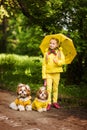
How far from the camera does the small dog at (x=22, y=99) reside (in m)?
10.5

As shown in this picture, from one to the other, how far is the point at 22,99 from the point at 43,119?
101cm

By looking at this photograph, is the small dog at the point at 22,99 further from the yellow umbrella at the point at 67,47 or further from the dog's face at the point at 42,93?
the yellow umbrella at the point at 67,47

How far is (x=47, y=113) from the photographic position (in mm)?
10688

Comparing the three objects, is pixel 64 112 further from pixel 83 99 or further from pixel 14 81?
pixel 14 81

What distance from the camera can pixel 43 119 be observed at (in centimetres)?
984

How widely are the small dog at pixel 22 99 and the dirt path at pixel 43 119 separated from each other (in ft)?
0.59

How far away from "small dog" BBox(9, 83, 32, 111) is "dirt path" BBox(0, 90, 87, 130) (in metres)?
0.18

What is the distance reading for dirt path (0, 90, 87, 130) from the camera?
355 inches

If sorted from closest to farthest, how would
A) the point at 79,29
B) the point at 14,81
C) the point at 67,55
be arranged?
the point at 67,55 → the point at 79,29 → the point at 14,81

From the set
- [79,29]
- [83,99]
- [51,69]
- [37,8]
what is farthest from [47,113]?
[37,8]

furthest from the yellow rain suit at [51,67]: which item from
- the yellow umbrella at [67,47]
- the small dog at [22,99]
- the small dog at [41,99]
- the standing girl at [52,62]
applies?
the small dog at [22,99]

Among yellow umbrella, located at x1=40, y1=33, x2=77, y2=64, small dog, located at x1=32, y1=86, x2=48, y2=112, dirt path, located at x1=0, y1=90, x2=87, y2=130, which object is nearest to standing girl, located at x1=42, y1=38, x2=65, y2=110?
yellow umbrella, located at x1=40, y1=33, x2=77, y2=64

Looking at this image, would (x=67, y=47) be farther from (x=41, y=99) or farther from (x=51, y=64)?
(x=41, y=99)

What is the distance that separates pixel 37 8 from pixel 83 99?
3.73 meters
